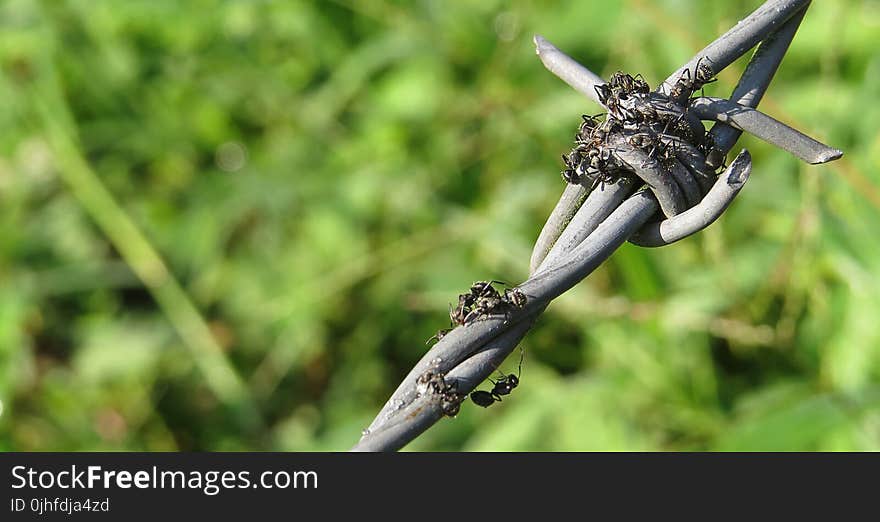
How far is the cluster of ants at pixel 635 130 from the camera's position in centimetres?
71

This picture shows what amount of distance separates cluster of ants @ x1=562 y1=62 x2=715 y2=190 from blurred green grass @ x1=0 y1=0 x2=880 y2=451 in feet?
2.94

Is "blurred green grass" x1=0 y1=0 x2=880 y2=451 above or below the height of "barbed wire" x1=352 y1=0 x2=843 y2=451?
above

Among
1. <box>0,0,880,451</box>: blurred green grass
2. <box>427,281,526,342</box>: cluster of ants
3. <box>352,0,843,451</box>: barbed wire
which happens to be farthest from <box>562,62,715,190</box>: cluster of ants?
<box>0,0,880,451</box>: blurred green grass

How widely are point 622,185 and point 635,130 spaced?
1.8 inches

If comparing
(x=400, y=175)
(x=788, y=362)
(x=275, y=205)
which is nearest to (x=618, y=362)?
(x=788, y=362)

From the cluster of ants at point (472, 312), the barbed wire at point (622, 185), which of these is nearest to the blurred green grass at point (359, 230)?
the barbed wire at point (622, 185)

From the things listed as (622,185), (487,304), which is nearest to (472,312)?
(487,304)

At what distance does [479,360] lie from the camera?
0.64 meters

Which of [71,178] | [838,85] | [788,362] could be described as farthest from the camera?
[71,178]

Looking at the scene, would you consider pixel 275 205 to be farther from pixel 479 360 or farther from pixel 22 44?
pixel 479 360

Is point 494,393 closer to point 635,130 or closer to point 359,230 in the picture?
point 635,130

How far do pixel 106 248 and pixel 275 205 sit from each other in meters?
0.53

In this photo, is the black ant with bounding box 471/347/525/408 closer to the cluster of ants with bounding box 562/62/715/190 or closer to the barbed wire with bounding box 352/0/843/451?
the barbed wire with bounding box 352/0/843/451

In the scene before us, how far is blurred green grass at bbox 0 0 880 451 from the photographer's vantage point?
1.66 metres
